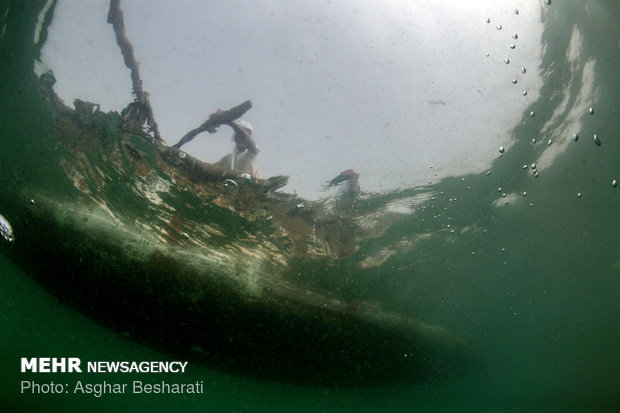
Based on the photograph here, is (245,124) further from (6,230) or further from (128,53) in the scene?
(6,230)

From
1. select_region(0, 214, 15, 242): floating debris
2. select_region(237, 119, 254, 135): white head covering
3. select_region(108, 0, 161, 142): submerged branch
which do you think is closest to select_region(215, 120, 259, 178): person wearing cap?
select_region(237, 119, 254, 135): white head covering

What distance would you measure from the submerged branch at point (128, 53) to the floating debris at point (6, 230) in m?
6.51

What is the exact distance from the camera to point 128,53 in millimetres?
5316

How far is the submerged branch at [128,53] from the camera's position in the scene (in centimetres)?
516

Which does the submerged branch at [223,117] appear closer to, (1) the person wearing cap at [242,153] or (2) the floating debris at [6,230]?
(1) the person wearing cap at [242,153]

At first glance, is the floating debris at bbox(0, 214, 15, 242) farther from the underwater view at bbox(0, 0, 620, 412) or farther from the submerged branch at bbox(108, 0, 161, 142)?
the submerged branch at bbox(108, 0, 161, 142)

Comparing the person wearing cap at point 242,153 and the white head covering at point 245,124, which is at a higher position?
the white head covering at point 245,124

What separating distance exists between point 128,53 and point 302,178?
3781 millimetres

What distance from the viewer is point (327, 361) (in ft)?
30.9

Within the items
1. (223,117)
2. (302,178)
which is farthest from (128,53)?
(302,178)

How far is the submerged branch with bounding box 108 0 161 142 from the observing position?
5164 mm

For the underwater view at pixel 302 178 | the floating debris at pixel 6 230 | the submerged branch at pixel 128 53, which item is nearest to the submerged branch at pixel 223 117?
the underwater view at pixel 302 178

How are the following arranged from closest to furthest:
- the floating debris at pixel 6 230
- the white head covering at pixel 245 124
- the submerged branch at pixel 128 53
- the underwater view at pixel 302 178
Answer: the submerged branch at pixel 128 53 < the underwater view at pixel 302 178 < the white head covering at pixel 245 124 < the floating debris at pixel 6 230

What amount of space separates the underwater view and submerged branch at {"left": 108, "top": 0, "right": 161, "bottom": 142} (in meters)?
0.04
